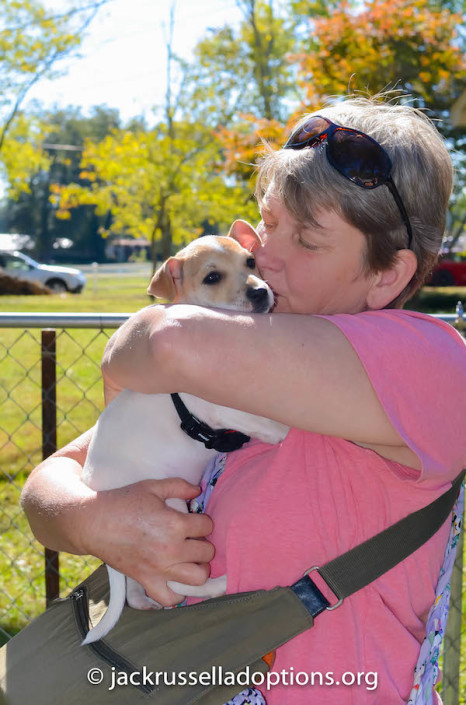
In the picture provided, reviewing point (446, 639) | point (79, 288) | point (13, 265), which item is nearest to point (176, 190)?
point (79, 288)

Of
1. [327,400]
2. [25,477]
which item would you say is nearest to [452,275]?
[25,477]

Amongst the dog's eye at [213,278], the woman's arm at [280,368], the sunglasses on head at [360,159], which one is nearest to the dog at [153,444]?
the dog's eye at [213,278]

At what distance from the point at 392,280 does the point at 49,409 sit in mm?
2059

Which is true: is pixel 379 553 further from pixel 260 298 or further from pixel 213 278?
pixel 213 278

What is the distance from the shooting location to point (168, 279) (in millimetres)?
2395

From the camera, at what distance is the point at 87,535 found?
157 centimetres

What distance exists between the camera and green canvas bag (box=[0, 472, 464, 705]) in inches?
52.0

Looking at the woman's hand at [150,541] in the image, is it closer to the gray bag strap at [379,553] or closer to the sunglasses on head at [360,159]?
the gray bag strap at [379,553]

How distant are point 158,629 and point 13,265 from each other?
27.6 metres

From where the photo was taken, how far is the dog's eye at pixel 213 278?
2.29m

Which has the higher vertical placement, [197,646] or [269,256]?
[269,256]

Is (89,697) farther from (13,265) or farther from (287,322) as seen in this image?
(13,265)

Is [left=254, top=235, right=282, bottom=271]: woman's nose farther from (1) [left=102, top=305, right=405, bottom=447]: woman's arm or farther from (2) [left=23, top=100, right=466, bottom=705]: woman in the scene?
(1) [left=102, top=305, right=405, bottom=447]: woman's arm

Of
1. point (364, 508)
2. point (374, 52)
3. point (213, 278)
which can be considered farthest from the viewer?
point (374, 52)
